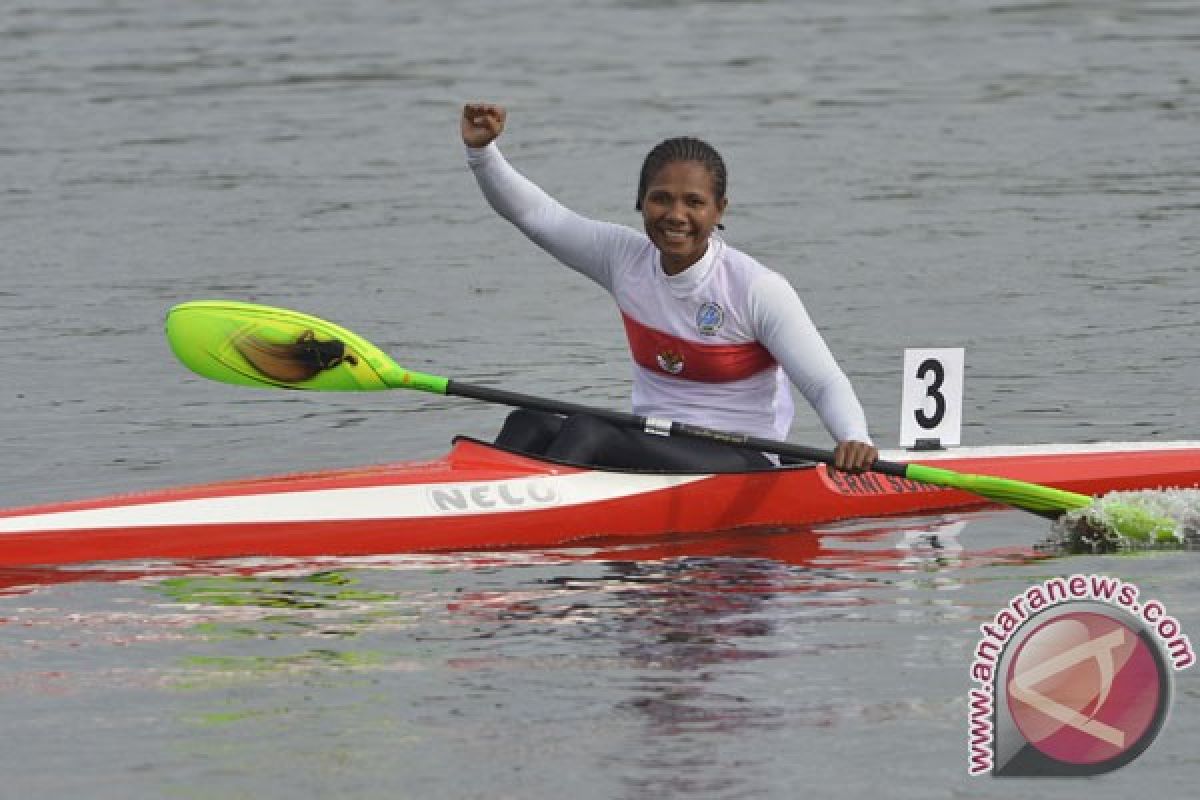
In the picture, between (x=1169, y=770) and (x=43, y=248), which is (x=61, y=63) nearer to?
(x=43, y=248)

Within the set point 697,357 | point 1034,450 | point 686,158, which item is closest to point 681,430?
point 697,357

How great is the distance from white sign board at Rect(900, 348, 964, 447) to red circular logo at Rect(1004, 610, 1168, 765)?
273 centimetres

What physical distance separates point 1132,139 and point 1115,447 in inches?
444

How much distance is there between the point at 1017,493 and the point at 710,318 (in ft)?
4.69

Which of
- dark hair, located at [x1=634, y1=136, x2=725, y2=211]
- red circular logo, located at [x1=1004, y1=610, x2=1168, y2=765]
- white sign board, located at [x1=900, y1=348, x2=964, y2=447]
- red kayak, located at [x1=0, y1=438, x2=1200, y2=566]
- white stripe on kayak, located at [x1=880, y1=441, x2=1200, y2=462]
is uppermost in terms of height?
dark hair, located at [x1=634, y1=136, x2=725, y2=211]

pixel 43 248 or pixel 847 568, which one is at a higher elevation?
pixel 43 248

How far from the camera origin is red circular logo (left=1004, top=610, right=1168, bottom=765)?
24.6 feet

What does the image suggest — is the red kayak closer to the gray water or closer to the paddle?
the gray water

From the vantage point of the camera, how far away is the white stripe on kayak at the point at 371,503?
389 inches

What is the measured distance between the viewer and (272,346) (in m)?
10.6

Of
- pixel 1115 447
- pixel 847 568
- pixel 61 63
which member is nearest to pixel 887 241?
pixel 1115 447

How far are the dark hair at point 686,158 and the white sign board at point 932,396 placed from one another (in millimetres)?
1146

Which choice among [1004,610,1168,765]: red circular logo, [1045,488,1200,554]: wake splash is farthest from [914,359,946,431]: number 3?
[1004,610,1168,765]: red circular logo

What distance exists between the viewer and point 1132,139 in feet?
71.9
